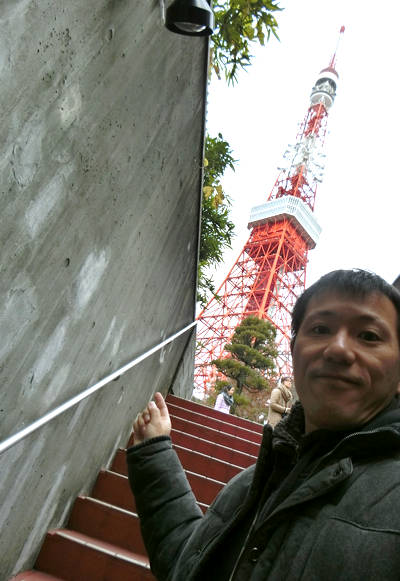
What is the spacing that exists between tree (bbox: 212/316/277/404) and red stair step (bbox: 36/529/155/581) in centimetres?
1357

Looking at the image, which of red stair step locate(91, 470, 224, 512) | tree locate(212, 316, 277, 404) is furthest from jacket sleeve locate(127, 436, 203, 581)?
Result: tree locate(212, 316, 277, 404)

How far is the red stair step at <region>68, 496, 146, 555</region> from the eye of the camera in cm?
262

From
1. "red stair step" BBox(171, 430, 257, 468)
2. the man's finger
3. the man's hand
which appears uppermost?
"red stair step" BBox(171, 430, 257, 468)

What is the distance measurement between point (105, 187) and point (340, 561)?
1.58 m

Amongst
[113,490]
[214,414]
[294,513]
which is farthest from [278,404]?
[294,513]

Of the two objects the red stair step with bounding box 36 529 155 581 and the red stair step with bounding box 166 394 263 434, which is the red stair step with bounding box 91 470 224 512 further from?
the red stair step with bounding box 166 394 263 434

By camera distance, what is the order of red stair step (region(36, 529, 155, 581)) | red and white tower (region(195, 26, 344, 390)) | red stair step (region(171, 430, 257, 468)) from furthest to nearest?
red and white tower (region(195, 26, 344, 390))
red stair step (region(171, 430, 257, 468))
red stair step (region(36, 529, 155, 581))

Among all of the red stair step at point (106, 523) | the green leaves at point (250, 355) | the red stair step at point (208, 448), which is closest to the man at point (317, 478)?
the red stair step at point (106, 523)

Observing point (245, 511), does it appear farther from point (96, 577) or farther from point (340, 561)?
point (96, 577)

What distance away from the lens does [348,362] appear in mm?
915

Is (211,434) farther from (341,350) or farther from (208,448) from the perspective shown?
(341,350)

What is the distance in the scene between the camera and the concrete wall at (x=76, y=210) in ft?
4.16

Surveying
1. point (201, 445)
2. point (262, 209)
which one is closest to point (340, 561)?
point (201, 445)

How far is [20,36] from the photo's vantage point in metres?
1.12
